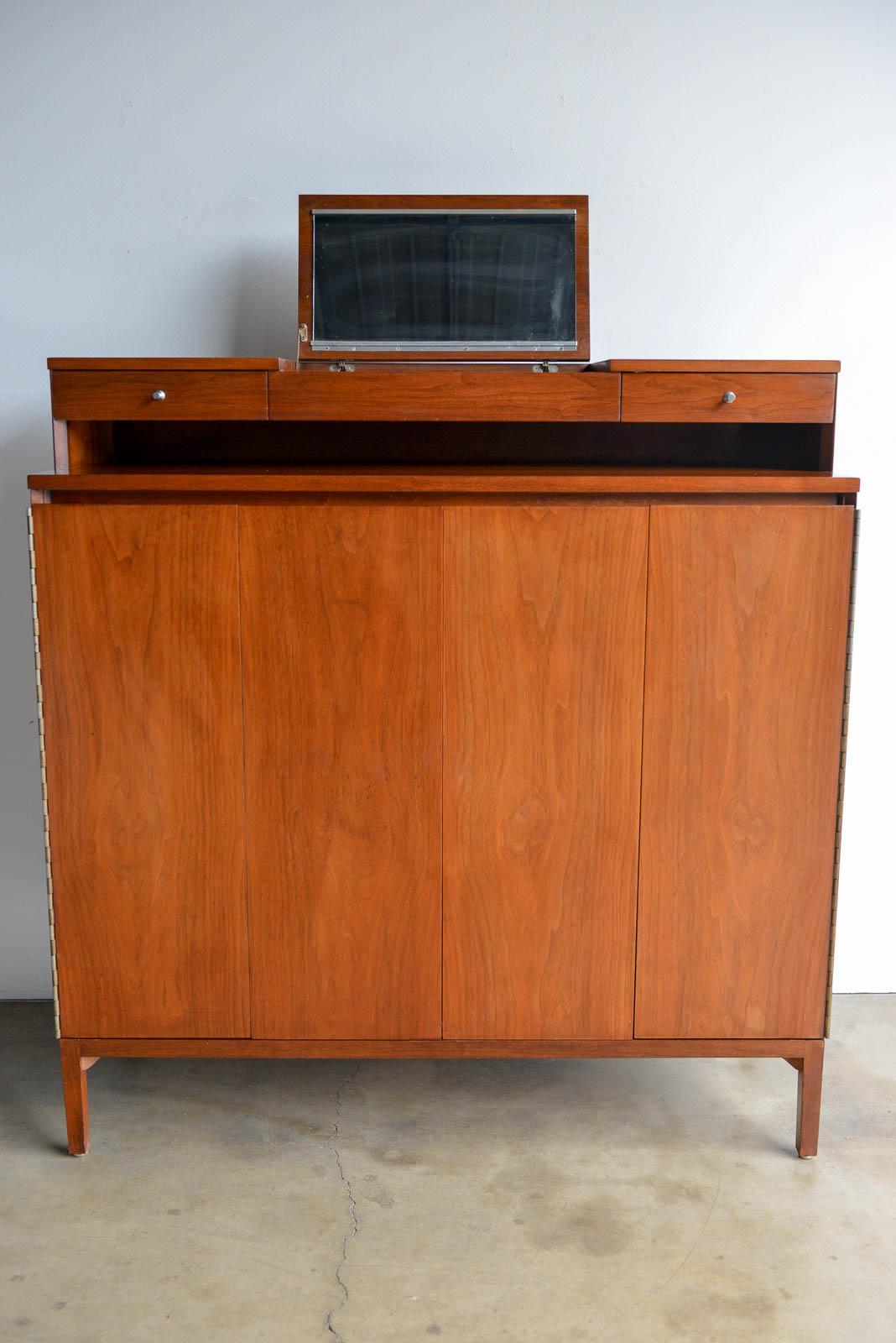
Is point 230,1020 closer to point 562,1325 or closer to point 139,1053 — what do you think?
point 139,1053

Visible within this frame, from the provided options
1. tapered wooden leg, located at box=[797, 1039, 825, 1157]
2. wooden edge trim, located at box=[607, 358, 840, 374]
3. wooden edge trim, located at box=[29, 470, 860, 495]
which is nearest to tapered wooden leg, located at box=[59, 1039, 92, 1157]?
wooden edge trim, located at box=[29, 470, 860, 495]

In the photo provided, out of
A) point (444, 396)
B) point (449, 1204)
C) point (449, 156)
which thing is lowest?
point (449, 1204)

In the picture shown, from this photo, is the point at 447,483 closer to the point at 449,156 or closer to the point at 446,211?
the point at 446,211

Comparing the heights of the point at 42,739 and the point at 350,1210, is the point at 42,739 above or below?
above

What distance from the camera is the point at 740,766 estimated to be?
2.13 metres

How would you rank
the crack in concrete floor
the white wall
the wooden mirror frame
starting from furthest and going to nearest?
1. the white wall
2. the wooden mirror frame
3. the crack in concrete floor

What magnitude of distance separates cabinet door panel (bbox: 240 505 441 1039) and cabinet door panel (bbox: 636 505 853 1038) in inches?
17.6

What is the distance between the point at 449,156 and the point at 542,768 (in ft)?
4.95

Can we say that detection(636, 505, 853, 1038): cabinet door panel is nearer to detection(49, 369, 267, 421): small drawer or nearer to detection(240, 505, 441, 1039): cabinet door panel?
detection(240, 505, 441, 1039): cabinet door panel

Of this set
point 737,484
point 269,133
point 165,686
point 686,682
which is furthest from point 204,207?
point 686,682

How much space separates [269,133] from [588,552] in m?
1.37

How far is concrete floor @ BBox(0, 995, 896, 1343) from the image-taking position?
1806mm

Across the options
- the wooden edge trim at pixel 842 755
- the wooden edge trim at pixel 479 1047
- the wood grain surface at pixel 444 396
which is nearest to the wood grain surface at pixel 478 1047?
the wooden edge trim at pixel 479 1047

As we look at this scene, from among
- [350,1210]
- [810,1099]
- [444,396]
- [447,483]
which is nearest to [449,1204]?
[350,1210]
